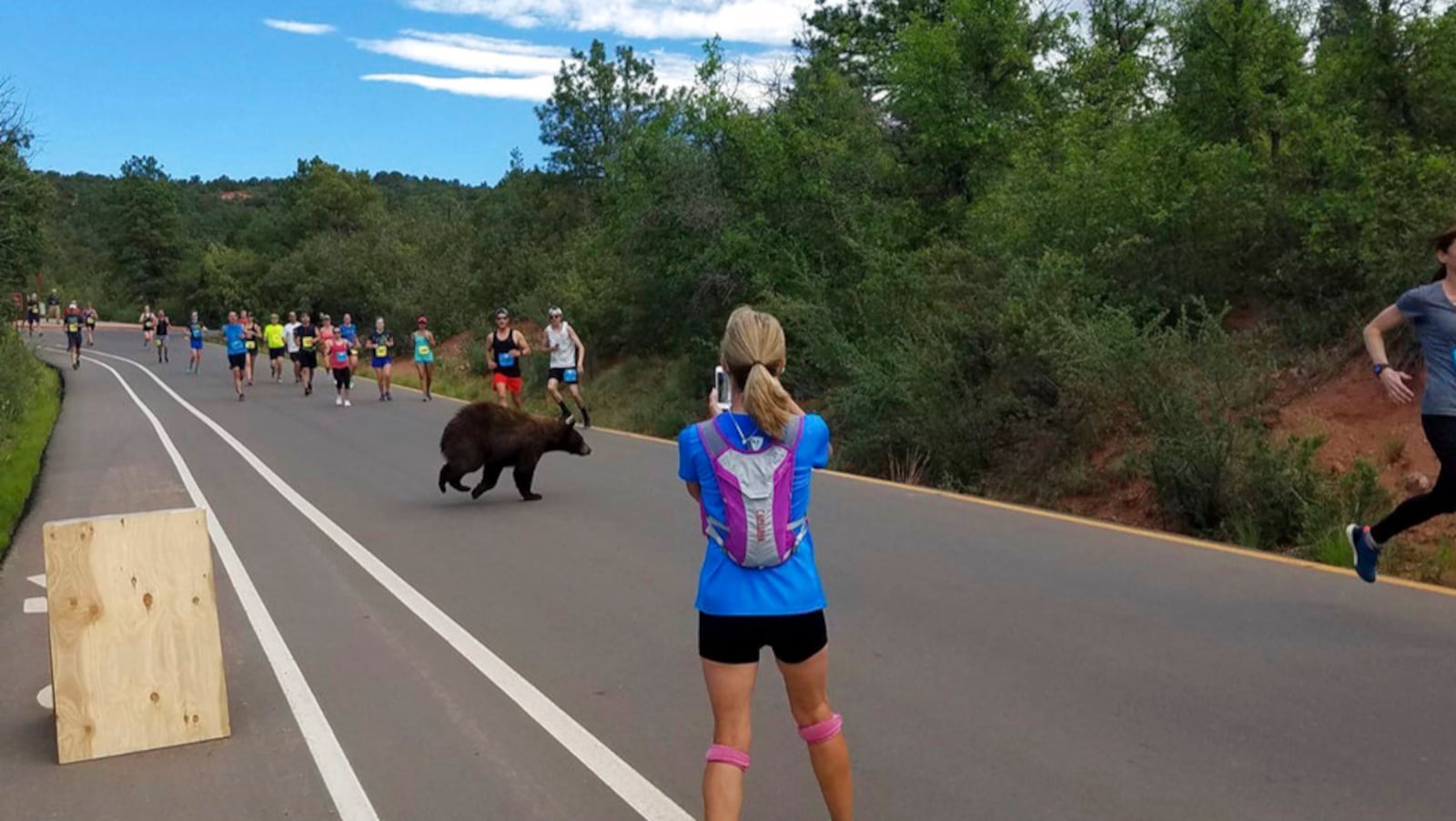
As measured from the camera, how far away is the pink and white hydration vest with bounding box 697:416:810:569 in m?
3.78

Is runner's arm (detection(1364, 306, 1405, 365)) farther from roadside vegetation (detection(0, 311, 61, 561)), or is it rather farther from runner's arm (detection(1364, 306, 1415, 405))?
roadside vegetation (detection(0, 311, 61, 561))

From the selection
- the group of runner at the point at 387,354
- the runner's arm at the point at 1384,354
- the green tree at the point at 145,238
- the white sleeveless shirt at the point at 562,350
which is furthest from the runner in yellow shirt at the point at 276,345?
the green tree at the point at 145,238

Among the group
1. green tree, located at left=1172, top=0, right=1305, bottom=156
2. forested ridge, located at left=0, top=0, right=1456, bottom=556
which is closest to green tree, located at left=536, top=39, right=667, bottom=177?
forested ridge, located at left=0, top=0, right=1456, bottom=556

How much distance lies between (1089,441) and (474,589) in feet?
24.4

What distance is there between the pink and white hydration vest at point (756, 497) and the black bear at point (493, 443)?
8885 millimetres

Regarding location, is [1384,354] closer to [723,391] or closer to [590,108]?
[723,391]

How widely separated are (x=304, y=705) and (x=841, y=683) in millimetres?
2686

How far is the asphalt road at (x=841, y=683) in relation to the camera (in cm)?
501

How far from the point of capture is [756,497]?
3.78m

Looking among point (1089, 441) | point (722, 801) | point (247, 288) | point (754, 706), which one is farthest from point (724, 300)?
point (247, 288)

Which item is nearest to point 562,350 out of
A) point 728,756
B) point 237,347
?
point 237,347

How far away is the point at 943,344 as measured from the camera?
15.9m

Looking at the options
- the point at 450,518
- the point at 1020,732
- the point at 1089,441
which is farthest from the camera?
the point at 1089,441

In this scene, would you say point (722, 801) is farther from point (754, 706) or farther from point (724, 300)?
point (724, 300)
